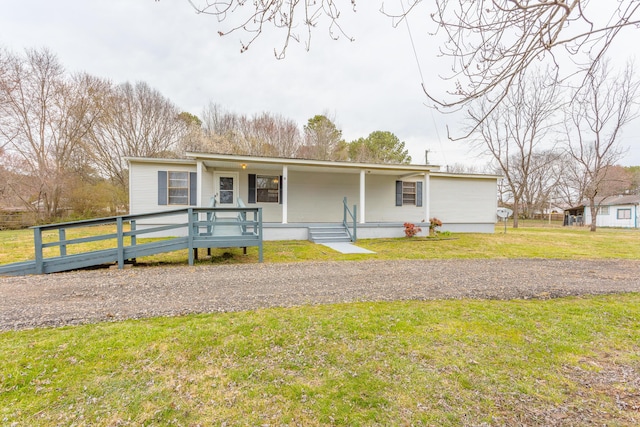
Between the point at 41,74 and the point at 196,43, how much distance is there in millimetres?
20710

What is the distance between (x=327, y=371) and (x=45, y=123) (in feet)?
77.2

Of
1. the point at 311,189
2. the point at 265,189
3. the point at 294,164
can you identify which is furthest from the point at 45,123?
the point at 311,189

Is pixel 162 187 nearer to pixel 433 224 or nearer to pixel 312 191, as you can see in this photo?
pixel 312 191

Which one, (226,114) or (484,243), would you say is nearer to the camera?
(484,243)

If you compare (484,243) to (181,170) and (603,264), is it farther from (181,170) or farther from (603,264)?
(181,170)

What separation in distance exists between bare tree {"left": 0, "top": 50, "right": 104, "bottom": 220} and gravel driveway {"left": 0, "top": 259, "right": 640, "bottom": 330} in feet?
52.5

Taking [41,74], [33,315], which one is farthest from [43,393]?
[41,74]

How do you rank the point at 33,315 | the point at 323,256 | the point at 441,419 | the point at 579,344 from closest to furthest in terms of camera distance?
the point at 441,419 < the point at 579,344 < the point at 33,315 < the point at 323,256

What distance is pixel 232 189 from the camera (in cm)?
1152

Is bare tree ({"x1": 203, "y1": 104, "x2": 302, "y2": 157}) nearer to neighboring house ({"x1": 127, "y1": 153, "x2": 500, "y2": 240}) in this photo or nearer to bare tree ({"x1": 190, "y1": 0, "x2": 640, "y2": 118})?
neighboring house ({"x1": 127, "y1": 153, "x2": 500, "y2": 240})

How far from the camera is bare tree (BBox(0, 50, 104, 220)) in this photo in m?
16.0

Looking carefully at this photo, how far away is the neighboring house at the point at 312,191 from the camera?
34.1 feet

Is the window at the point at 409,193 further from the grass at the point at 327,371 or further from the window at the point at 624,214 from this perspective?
the window at the point at 624,214

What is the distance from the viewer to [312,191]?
12.4 metres
